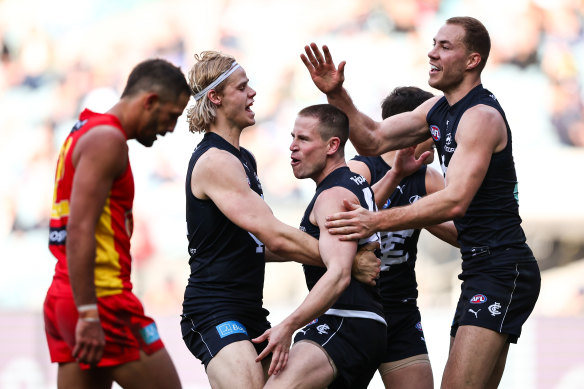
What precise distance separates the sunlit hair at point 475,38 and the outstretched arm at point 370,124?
51 centimetres

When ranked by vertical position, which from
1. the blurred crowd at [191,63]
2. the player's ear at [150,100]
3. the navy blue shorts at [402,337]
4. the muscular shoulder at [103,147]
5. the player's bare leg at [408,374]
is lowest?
the player's bare leg at [408,374]

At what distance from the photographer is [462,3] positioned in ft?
44.4

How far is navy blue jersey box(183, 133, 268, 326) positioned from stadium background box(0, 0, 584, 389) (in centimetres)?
688

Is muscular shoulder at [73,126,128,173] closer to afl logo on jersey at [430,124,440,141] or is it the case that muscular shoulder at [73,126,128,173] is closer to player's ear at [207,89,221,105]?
player's ear at [207,89,221,105]

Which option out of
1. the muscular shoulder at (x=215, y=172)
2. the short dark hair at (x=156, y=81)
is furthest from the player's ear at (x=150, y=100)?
the muscular shoulder at (x=215, y=172)

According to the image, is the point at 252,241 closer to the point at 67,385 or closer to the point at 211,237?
the point at 211,237

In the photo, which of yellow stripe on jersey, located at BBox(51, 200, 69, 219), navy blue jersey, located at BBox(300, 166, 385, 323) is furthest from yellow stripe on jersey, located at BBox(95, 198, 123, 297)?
navy blue jersey, located at BBox(300, 166, 385, 323)

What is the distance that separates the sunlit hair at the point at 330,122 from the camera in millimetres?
5215

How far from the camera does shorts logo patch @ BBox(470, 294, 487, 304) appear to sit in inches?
205

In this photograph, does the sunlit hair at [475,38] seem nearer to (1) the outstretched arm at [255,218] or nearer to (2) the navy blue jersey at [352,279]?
(2) the navy blue jersey at [352,279]

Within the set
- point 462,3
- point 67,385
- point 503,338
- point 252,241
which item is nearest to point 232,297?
point 252,241

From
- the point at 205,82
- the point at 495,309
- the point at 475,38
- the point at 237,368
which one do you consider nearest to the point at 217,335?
the point at 237,368

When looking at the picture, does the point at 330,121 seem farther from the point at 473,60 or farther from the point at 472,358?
the point at 472,358

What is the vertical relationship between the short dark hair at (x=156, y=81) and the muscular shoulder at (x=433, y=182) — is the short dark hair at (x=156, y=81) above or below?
above
